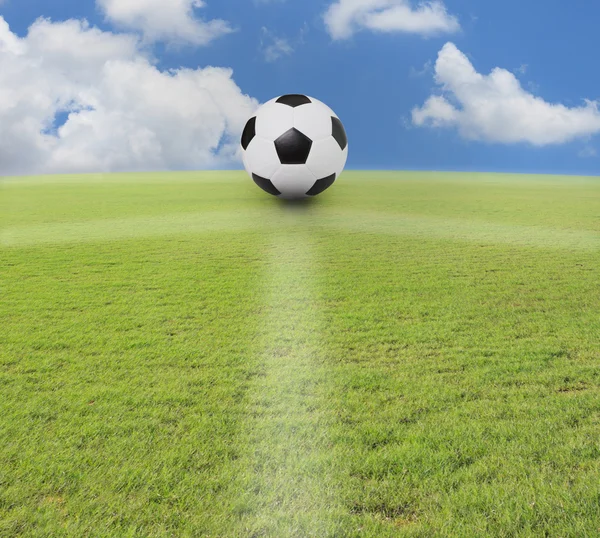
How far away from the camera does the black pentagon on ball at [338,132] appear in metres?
10.5

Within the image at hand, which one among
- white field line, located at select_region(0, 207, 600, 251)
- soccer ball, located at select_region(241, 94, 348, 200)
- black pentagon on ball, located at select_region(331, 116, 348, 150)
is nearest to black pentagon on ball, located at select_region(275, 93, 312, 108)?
soccer ball, located at select_region(241, 94, 348, 200)

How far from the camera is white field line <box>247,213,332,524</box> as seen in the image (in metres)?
2.33

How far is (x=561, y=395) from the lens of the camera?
3230 millimetres

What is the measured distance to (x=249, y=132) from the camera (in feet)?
34.7

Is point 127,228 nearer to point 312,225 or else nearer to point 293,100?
point 312,225

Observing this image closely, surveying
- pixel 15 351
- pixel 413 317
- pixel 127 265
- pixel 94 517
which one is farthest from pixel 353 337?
pixel 127 265

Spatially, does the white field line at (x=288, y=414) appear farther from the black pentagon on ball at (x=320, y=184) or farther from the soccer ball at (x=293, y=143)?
the black pentagon on ball at (x=320, y=184)

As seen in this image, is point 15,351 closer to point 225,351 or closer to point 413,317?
point 225,351

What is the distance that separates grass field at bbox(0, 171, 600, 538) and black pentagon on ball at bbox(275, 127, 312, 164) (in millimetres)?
3599

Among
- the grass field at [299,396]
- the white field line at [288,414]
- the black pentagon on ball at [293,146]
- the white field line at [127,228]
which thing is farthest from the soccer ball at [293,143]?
the white field line at [288,414]

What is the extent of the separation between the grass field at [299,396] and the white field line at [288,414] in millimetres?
12

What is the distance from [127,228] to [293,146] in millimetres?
3810

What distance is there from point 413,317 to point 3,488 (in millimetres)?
3510

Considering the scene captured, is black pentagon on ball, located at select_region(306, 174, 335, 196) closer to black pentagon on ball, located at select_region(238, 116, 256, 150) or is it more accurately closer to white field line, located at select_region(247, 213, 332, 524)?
black pentagon on ball, located at select_region(238, 116, 256, 150)
